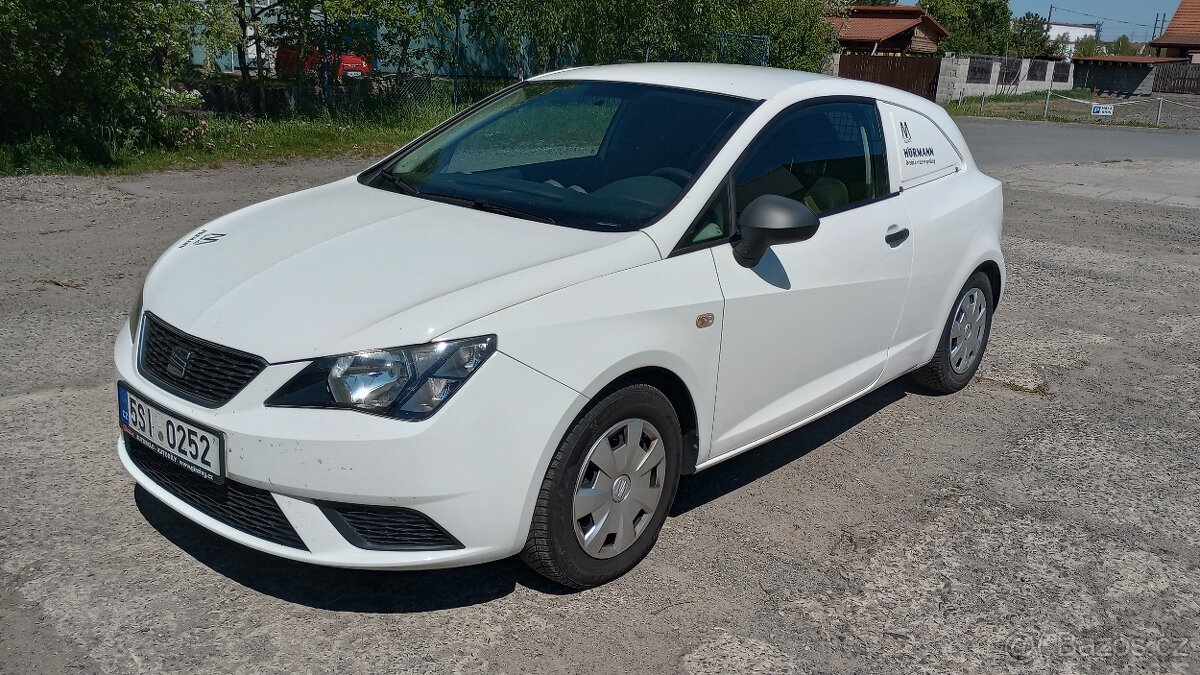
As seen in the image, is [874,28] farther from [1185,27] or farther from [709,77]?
[709,77]

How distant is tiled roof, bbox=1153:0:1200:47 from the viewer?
69000 millimetres

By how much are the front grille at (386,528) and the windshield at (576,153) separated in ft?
3.96

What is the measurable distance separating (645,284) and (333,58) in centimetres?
1287

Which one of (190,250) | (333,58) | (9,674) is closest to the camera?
(9,674)

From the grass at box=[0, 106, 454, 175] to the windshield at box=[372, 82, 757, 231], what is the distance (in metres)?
7.77

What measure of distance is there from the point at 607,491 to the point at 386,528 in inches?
29.0

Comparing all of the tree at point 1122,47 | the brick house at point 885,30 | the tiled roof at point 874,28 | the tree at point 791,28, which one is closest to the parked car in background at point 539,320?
the tree at point 791,28

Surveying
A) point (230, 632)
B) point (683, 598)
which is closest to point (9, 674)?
point (230, 632)

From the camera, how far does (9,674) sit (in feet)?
9.41

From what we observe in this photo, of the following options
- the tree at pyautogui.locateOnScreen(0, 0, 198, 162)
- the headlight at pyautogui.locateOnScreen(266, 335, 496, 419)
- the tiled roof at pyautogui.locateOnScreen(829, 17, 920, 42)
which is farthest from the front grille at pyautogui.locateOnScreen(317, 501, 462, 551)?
the tiled roof at pyautogui.locateOnScreen(829, 17, 920, 42)

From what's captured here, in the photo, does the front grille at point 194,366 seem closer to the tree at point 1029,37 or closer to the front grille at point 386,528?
the front grille at point 386,528

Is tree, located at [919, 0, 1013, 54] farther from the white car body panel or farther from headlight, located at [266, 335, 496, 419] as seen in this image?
headlight, located at [266, 335, 496, 419]

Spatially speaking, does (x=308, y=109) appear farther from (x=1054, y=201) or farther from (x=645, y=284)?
(x=645, y=284)

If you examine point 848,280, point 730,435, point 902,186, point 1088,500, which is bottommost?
point 1088,500
